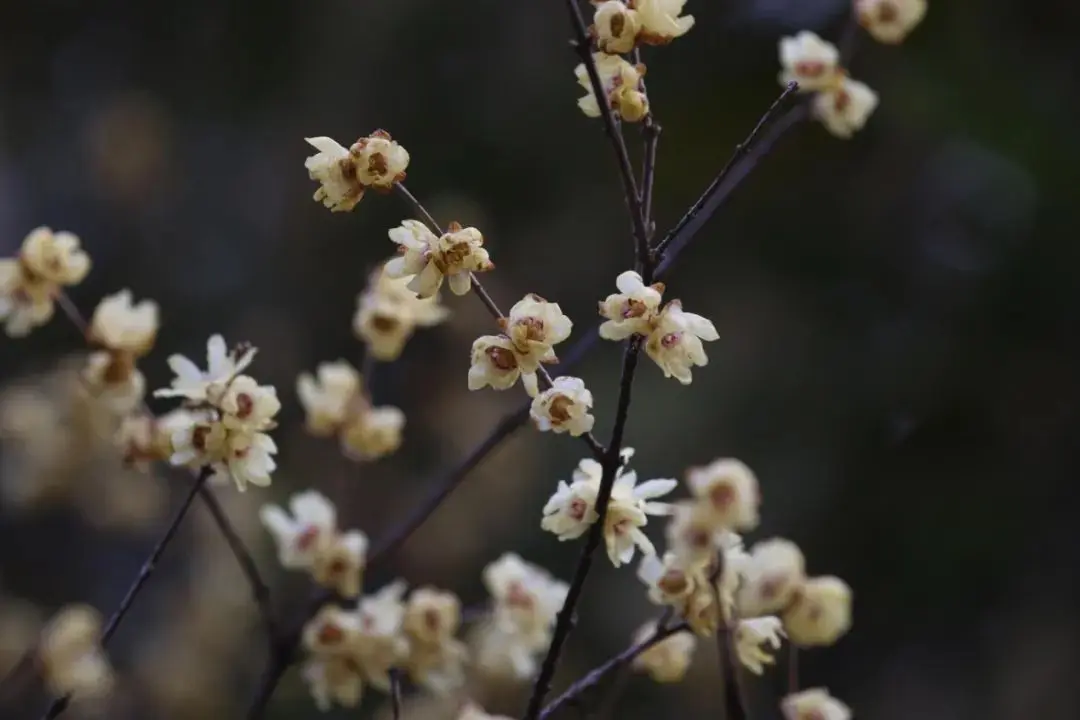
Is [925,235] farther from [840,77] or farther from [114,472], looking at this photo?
[114,472]

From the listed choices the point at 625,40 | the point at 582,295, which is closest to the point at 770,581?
the point at 625,40

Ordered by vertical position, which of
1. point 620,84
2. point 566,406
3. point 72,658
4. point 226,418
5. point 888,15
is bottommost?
point 72,658

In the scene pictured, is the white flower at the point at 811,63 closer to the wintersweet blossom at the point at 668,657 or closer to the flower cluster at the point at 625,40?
the flower cluster at the point at 625,40

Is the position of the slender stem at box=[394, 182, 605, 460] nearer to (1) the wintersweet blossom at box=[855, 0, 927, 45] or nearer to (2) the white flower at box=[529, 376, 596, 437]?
(2) the white flower at box=[529, 376, 596, 437]

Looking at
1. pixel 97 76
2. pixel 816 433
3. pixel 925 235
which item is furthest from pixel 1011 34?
pixel 97 76

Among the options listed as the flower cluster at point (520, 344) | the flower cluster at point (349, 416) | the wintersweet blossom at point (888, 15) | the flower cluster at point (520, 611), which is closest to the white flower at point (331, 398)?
the flower cluster at point (349, 416)

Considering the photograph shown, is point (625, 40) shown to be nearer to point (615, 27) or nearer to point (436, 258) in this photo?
point (615, 27)
